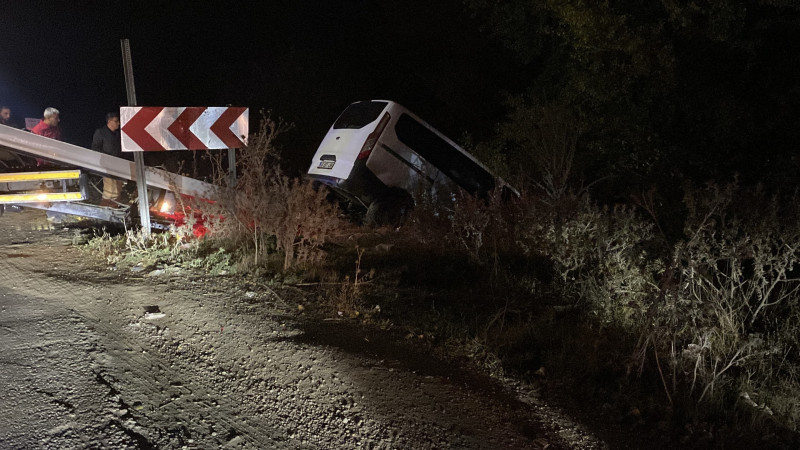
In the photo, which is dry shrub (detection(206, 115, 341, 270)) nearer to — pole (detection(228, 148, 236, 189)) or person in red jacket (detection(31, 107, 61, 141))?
pole (detection(228, 148, 236, 189))

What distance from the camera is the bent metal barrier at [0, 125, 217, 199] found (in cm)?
705

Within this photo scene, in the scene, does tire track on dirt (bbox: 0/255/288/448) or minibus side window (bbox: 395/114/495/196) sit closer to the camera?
tire track on dirt (bbox: 0/255/288/448)

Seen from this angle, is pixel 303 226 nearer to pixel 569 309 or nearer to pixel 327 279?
pixel 327 279

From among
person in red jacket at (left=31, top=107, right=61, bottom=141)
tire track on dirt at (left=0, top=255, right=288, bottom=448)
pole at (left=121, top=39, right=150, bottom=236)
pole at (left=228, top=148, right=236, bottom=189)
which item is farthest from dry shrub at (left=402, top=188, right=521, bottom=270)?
person in red jacket at (left=31, top=107, right=61, bottom=141)

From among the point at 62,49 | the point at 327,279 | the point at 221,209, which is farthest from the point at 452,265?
the point at 62,49

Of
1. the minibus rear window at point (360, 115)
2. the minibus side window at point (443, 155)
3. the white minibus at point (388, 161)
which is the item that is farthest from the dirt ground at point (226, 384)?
the minibus side window at point (443, 155)

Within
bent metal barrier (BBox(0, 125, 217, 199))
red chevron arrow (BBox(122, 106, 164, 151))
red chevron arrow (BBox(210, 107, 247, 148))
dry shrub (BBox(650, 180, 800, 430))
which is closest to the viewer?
dry shrub (BBox(650, 180, 800, 430))

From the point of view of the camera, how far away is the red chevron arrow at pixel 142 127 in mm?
6895

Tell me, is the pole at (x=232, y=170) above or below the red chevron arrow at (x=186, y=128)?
below

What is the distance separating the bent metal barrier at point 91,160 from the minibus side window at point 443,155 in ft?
11.2

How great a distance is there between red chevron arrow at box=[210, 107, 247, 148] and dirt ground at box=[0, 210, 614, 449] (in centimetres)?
239

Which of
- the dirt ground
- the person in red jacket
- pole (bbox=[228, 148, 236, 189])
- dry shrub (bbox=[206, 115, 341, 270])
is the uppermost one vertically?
the person in red jacket

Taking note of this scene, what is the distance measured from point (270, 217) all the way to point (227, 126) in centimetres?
161

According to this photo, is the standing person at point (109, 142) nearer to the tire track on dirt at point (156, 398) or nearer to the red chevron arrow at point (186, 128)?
the red chevron arrow at point (186, 128)
